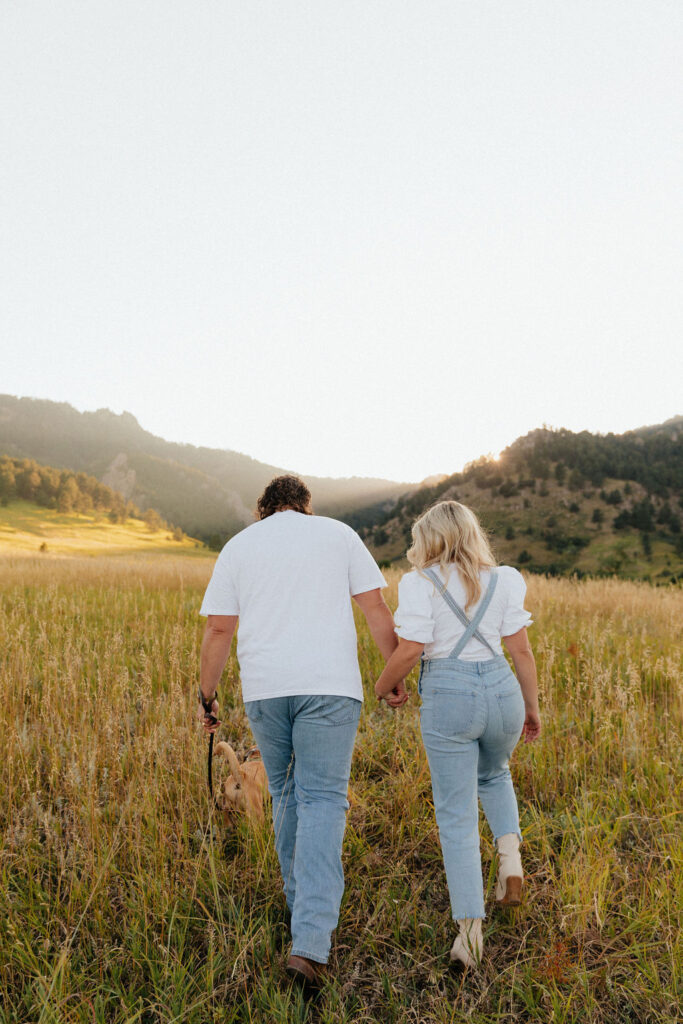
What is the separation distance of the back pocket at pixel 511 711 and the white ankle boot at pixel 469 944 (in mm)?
799

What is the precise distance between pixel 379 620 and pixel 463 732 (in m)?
0.61

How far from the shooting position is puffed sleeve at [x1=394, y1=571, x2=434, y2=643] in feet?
7.86

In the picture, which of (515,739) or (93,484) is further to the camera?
(93,484)

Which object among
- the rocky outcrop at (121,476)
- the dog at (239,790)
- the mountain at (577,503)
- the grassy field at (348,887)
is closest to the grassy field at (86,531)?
the mountain at (577,503)

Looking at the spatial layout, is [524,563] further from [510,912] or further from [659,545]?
[510,912]

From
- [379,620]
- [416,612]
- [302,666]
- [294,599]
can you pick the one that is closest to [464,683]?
[416,612]

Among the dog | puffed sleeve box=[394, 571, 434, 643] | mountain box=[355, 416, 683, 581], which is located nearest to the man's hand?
the dog

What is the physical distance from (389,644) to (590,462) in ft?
233

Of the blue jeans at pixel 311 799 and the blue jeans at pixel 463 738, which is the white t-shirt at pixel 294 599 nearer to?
the blue jeans at pixel 311 799

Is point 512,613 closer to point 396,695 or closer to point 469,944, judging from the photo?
point 396,695

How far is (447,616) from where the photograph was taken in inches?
97.0

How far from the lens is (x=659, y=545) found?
1906 inches

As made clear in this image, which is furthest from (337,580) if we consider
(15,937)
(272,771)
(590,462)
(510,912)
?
(590,462)

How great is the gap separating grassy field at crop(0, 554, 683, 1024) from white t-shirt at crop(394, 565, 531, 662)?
1267mm
